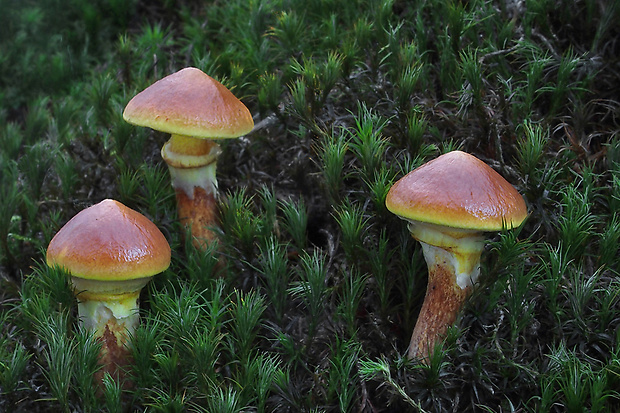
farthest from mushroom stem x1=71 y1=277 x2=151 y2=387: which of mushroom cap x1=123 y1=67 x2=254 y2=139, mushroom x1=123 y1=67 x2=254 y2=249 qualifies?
mushroom cap x1=123 y1=67 x2=254 y2=139

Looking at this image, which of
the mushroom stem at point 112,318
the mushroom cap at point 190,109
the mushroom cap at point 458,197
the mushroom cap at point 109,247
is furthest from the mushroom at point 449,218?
the mushroom stem at point 112,318

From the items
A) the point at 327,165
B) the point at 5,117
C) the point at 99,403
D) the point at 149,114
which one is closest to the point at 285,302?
the point at 327,165

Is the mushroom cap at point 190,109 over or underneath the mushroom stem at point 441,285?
over

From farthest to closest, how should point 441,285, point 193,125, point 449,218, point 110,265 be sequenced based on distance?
point 193,125 < point 441,285 < point 110,265 < point 449,218

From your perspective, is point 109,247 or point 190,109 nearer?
point 109,247

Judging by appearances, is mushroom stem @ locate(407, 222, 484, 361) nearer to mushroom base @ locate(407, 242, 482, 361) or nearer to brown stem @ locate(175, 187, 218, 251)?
mushroom base @ locate(407, 242, 482, 361)

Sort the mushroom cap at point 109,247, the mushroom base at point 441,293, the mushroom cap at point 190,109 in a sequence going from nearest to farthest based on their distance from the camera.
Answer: the mushroom cap at point 109,247 → the mushroom base at point 441,293 → the mushroom cap at point 190,109

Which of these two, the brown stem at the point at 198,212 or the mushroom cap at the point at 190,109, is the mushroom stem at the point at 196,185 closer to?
the brown stem at the point at 198,212

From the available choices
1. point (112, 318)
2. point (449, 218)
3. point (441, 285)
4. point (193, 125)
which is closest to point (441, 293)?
point (441, 285)

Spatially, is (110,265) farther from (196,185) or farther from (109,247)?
(196,185)
